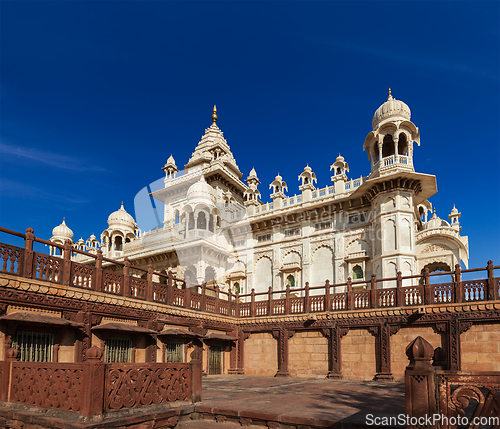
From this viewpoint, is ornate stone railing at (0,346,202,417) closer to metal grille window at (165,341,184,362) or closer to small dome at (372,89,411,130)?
metal grille window at (165,341,184,362)

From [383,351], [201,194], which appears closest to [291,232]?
[201,194]

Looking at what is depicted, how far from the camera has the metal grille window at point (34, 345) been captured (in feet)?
39.3

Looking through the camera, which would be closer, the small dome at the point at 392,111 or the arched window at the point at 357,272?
the small dome at the point at 392,111

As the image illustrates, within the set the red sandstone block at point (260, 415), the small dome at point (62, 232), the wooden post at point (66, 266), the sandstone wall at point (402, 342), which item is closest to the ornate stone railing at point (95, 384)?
the red sandstone block at point (260, 415)

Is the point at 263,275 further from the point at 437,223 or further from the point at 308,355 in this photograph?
the point at 437,223

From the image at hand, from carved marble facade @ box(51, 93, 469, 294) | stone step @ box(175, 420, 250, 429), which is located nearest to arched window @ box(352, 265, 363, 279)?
carved marble facade @ box(51, 93, 469, 294)

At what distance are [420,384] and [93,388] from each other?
499 cm

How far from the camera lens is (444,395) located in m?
5.06

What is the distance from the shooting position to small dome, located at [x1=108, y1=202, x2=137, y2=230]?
139 ft

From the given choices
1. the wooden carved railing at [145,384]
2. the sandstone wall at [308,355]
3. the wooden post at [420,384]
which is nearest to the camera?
the wooden post at [420,384]

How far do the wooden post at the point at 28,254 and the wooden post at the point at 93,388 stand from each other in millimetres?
6616

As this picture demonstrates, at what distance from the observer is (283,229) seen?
96.7 feet

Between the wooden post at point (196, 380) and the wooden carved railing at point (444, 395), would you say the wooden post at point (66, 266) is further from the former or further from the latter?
the wooden carved railing at point (444, 395)

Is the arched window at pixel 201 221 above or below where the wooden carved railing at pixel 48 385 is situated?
above
